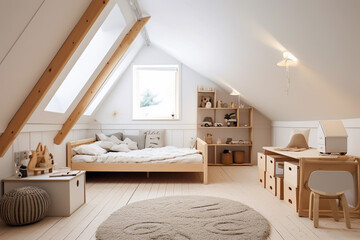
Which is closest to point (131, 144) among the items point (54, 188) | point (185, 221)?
point (54, 188)

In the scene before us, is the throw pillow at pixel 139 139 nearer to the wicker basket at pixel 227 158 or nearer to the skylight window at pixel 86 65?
the wicker basket at pixel 227 158

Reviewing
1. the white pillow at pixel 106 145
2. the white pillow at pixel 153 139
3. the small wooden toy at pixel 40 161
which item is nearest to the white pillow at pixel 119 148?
the white pillow at pixel 106 145

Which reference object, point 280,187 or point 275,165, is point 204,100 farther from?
point 280,187

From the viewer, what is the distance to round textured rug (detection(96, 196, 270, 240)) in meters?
2.08

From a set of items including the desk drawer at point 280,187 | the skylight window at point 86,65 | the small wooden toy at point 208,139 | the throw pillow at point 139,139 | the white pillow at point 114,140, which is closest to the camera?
the desk drawer at point 280,187

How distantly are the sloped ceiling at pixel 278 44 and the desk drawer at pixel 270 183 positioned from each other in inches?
39.3

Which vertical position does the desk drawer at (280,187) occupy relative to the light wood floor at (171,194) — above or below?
above

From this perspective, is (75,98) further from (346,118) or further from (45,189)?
(346,118)

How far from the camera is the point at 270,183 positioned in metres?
3.42

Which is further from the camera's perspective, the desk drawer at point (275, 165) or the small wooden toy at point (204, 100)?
the small wooden toy at point (204, 100)

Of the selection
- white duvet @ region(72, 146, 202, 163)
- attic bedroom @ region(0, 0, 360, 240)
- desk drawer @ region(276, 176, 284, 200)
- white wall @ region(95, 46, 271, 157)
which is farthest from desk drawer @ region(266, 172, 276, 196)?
white wall @ region(95, 46, 271, 157)

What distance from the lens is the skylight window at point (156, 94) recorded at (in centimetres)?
575

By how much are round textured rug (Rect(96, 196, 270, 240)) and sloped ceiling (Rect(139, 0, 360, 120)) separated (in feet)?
4.71

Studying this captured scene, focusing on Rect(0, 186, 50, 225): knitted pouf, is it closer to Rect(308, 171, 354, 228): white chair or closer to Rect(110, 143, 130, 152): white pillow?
Result: Rect(110, 143, 130, 152): white pillow
